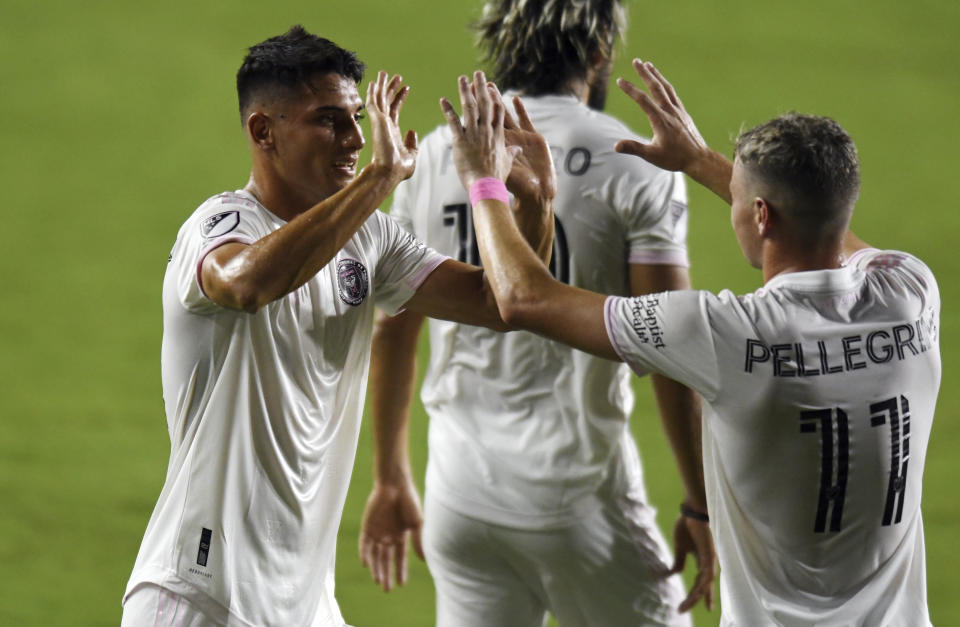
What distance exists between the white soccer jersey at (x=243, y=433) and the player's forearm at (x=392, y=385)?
991 millimetres

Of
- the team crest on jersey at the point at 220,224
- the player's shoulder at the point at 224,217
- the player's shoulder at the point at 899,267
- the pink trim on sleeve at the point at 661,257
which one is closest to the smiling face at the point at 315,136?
the player's shoulder at the point at 224,217

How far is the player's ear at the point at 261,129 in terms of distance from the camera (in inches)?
116

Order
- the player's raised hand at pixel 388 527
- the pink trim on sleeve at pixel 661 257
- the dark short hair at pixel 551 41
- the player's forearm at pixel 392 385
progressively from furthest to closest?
1. the player's raised hand at pixel 388 527
2. the player's forearm at pixel 392 385
3. the dark short hair at pixel 551 41
4. the pink trim on sleeve at pixel 661 257

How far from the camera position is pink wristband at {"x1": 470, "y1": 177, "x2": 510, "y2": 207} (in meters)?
2.82

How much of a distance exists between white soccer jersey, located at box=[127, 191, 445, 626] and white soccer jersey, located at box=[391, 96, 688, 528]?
0.87 meters

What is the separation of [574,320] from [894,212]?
6.52 m

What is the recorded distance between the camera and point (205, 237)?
2.71m

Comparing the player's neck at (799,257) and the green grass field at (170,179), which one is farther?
the green grass field at (170,179)

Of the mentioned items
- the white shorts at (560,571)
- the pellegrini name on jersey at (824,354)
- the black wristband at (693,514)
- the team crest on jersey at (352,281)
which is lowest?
the white shorts at (560,571)

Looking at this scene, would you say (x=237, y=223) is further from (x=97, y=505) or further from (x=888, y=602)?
(x=97, y=505)

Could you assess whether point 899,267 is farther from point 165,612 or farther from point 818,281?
point 165,612

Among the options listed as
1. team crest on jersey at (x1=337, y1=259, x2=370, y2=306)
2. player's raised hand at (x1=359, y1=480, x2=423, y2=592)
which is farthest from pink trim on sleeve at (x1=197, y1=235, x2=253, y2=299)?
player's raised hand at (x1=359, y1=480, x2=423, y2=592)

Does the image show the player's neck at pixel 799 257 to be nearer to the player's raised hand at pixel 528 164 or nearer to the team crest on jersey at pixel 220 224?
the player's raised hand at pixel 528 164

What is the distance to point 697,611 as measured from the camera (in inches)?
215
